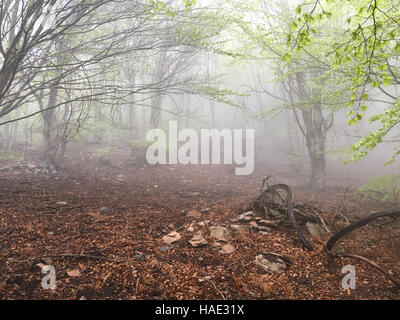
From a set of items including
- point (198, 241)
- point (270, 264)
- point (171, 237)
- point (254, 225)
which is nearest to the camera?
point (270, 264)

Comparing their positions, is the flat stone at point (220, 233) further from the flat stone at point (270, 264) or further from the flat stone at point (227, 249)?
the flat stone at point (270, 264)

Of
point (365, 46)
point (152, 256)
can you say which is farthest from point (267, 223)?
point (365, 46)

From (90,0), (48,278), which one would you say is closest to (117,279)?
(48,278)

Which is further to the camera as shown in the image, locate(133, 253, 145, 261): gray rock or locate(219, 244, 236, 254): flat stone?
locate(219, 244, 236, 254): flat stone

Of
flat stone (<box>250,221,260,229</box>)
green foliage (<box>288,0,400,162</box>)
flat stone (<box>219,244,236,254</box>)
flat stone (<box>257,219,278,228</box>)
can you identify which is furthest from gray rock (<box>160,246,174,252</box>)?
green foliage (<box>288,0,400,162</box>)

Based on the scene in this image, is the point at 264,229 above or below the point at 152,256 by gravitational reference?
above

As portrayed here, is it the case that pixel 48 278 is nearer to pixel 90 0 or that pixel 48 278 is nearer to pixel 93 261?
pixel 93 261

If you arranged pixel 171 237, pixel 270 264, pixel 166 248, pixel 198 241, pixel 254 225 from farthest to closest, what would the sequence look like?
pixel 254 225, pixel 171 237, pixel 198 241, pixel 166 248, pixel 270 264

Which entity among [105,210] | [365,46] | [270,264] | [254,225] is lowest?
[270,264]

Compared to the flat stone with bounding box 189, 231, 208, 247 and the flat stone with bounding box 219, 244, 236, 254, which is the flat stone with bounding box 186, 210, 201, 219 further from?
the flat stone with bounding box 219, 244, 236, 254

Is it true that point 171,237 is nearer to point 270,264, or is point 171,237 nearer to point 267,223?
point 270,264

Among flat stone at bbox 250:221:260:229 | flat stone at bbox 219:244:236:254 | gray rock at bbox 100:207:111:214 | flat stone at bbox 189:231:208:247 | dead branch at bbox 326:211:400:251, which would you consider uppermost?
dead branch at bbox 326:211:400:251

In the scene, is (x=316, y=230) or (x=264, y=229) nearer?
(x=316, y=230)

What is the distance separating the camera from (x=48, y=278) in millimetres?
2477
